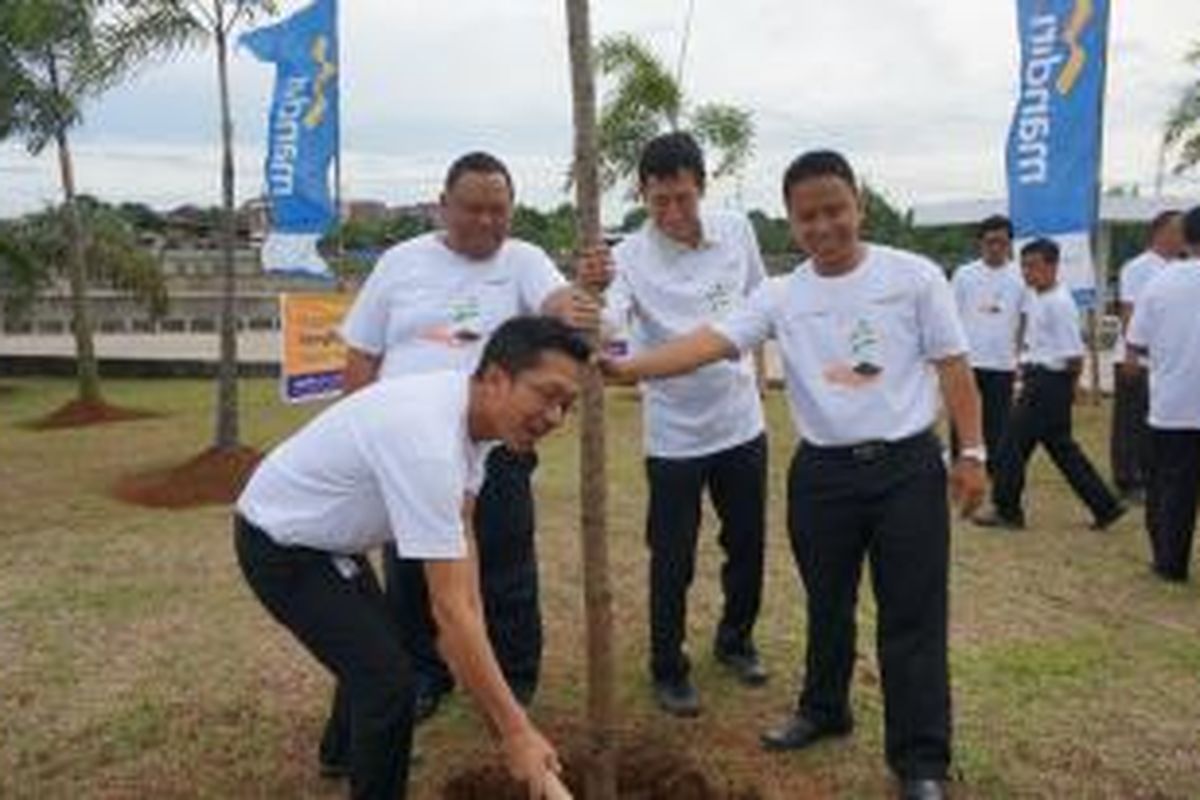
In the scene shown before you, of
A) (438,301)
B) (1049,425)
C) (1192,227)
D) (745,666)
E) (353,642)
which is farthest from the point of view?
(1049,425)

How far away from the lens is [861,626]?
23.4 feet

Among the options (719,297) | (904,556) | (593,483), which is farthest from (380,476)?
(719,297)

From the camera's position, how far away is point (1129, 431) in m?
10.7

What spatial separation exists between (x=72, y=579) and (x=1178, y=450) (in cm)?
550

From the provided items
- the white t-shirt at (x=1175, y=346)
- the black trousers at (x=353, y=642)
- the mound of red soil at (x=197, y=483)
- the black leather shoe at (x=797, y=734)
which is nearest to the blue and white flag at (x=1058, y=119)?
the white t-shirt at (x=1175, y=346)

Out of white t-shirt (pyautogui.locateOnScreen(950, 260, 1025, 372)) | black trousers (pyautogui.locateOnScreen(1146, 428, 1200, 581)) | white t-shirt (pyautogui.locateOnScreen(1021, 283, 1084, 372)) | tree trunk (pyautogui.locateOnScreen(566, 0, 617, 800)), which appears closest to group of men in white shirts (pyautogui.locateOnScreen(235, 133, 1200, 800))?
tree trunk (pyautogui.locateOnScreen(566, 0, 617, 800))

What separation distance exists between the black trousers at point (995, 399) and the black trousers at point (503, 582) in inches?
221

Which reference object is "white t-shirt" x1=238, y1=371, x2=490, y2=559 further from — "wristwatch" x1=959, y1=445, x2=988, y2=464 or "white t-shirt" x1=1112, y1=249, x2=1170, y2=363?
"white t-shirt" x1=1112, y1=249, x2=1170, y2=363

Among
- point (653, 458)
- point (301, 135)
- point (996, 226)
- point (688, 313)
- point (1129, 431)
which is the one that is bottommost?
A: point (1129, 431)

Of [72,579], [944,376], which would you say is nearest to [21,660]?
[72,579]

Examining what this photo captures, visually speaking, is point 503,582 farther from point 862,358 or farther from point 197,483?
point 197,483

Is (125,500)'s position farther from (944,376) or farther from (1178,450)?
(944,376)

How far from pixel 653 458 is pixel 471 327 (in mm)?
868

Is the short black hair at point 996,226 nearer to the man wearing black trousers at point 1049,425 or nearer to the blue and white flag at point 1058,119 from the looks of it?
the man wearing black trousers at point 1049,425
